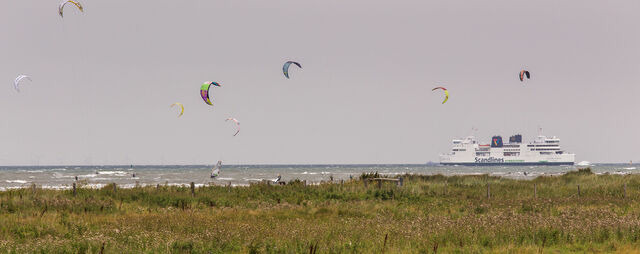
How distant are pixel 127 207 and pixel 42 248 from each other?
14.4 m

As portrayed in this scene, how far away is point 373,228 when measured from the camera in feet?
56.3

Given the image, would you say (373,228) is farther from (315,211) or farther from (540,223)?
(315,211)

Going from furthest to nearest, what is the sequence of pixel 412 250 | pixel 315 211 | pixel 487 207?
1. pixel 487 207
2. pixel 315 211
3. pixel 412 250

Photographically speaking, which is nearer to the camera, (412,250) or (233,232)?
(412,250)

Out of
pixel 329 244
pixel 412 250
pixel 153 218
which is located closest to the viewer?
pixel 412 250

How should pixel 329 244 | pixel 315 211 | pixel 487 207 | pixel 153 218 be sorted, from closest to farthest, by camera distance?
pixel 329 244 < pixel 153 218 < pixel 315 211 < pixel 487 207

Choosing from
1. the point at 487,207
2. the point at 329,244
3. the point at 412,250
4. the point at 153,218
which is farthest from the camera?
the point at 487,207

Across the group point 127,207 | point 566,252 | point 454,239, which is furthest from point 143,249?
point 127,207

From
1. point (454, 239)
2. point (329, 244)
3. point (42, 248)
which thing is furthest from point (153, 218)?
point (454, 239)

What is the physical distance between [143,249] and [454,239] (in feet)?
23.2

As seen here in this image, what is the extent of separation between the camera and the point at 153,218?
2078 cm

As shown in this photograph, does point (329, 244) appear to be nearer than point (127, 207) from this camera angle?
Yes

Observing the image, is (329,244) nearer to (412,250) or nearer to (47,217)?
(412,250)

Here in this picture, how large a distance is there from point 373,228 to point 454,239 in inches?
103
